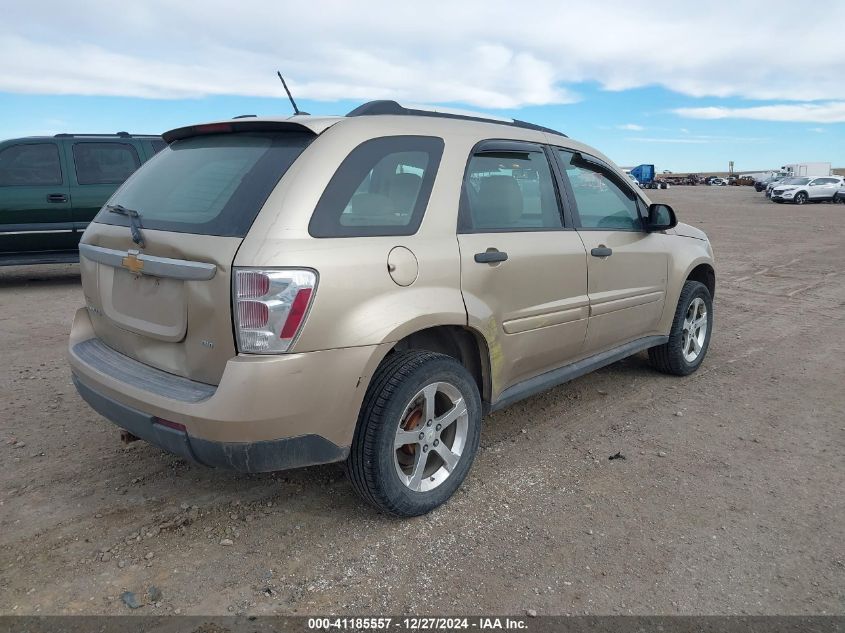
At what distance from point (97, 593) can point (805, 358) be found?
5.43 m

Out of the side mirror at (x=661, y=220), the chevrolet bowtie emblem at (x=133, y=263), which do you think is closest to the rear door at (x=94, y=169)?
the chevrolet bowtie emblem at (x=133, y=263)

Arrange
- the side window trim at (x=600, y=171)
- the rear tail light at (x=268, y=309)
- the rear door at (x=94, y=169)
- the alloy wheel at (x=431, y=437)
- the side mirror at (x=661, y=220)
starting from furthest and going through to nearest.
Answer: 1. the rear door at (x=94, y=169)
2. the side mirror at (x=661, y=220)
3. the side window trim at (x=600, y=171)
4. the alloy wheel at (x=431, y=437)
5. the rear tail light at (x=268, y=309)

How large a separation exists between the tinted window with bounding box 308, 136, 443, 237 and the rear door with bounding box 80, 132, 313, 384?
8.8 inches

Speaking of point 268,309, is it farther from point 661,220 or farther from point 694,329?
point 694,329

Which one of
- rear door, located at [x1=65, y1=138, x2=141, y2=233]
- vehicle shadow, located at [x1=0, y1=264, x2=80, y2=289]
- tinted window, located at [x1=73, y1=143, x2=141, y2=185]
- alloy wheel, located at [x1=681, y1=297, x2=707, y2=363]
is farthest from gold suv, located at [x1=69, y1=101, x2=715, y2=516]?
vehicle shadow, located at [x1=0, y1=264, x2=80, y2=289]

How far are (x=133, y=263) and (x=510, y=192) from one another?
6.22 ft

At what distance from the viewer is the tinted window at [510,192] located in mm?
3230

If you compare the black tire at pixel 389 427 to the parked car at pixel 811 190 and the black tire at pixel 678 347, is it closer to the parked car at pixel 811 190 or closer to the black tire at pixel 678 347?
the black tire at pixel 678 347

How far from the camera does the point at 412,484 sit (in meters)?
2.93

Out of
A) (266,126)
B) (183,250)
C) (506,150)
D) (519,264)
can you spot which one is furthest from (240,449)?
(506,150)

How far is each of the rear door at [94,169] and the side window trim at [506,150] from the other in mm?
6803

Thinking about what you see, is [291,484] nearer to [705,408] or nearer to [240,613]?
[240,613]

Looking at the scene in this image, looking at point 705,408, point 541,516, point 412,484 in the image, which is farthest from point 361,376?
point 705,408

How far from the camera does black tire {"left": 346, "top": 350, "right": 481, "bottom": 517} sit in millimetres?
2711
